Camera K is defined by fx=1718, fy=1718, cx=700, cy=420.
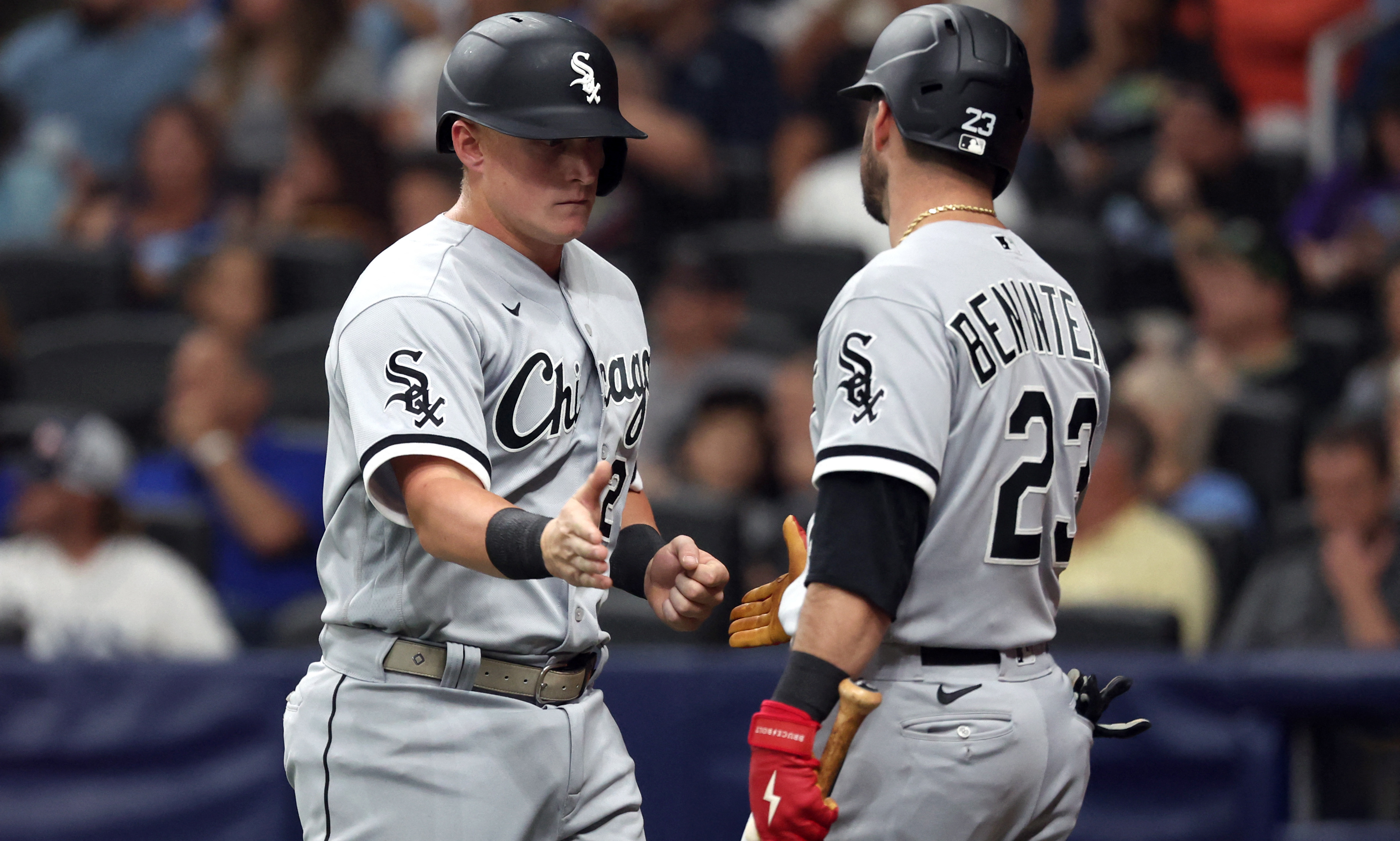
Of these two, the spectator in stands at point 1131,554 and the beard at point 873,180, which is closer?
the beard at point 873,180

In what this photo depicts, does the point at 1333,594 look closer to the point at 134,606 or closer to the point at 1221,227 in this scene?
the point at 1221,227

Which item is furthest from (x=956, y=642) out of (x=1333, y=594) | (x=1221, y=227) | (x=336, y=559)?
(x=1221, y=227)

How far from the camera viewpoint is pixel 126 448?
7074 millimetres

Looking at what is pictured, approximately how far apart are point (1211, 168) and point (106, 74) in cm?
567

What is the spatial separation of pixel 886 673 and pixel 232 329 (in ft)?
17.3

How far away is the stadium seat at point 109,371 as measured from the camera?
749cm

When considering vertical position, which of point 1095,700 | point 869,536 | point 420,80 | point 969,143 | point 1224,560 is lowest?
point 1224,560

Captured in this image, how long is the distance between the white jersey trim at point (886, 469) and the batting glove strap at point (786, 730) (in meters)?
0.34

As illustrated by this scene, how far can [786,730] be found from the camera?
253cm

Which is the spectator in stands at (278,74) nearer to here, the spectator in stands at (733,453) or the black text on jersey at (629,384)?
the spectator in stands at (733,453)

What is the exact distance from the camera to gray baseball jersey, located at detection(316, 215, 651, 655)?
102 inches

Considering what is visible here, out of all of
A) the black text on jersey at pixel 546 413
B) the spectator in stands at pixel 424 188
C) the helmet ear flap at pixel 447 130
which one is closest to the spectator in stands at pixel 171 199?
the spectator in stands at pixel 424 188

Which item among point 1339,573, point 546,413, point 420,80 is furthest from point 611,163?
point 420,80

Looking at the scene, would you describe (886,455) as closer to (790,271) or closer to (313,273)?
(790,271)
